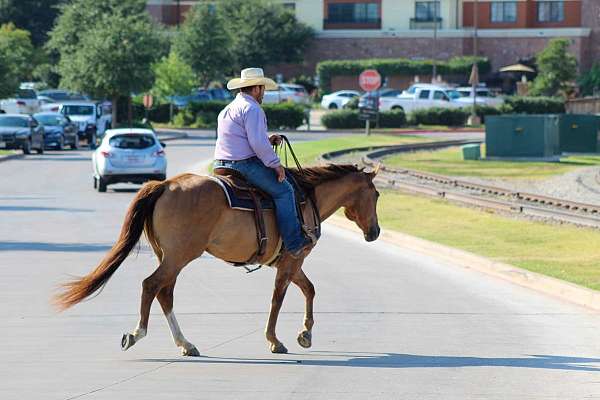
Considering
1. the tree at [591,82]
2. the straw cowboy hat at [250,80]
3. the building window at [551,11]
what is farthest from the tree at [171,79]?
the straw cowboy hat at [250,80]

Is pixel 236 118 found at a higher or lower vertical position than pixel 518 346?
higher

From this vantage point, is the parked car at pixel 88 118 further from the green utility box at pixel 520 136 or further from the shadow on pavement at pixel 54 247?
the shadow on pavement at pixel 54 247

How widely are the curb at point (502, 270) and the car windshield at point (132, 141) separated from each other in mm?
12109

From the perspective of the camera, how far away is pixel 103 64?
66375mm

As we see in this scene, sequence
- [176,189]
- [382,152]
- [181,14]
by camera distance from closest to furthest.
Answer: [176,189], [382,152], [181,14]

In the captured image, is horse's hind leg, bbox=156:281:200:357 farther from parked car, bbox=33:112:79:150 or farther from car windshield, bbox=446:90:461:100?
car windshield, bbox=446:90:461:100

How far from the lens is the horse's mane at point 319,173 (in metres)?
12.2

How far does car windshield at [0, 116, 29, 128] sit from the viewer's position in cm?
5094

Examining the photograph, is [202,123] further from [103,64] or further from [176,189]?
[176,189]

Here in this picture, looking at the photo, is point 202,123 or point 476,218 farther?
point 202,123

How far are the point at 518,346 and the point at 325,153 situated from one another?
34.9 m

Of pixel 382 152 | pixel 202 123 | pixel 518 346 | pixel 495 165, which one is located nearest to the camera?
pixel 518 346

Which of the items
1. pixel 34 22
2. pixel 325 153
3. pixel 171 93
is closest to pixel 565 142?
pixel 325 153

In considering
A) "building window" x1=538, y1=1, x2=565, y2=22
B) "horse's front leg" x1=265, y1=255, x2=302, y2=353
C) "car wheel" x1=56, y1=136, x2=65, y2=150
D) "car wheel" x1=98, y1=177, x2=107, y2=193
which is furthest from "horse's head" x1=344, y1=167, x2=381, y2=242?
"building window" x1=538, y1=1, x2=565, y2=22
